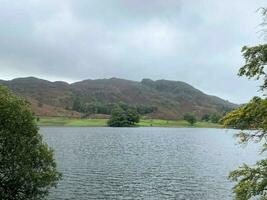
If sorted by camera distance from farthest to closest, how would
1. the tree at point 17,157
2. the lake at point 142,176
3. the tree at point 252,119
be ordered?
the lake at point 142,176
the tree at point 17,157
the tree at point 252,119

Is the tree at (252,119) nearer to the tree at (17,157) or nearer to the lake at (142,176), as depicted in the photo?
the tree at (17,157)

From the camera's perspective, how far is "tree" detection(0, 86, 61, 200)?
125 feet

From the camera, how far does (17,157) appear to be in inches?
1516

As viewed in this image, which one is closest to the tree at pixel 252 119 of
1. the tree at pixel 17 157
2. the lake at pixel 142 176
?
the tree at pixel 17 157

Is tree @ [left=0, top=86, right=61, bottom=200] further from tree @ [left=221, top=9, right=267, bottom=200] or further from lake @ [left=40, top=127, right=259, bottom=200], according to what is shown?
tree @ [left=221, top=9, right=267, bottom=200]

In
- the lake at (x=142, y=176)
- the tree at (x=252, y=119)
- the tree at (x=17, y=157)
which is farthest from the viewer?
the lake at (x=142, y=176)

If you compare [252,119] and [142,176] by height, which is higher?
[252,119]

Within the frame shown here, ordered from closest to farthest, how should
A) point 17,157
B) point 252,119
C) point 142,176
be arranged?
point 252,119
point 17,157
point 142,176

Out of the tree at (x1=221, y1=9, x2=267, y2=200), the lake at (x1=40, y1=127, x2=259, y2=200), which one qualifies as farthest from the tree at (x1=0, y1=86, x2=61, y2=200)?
the tree at (x1=221, y1=9, x2=267, y2=200)

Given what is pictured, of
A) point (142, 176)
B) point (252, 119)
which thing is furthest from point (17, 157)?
point (142, 176)

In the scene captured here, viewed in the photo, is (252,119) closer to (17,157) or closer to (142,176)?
(17,157)

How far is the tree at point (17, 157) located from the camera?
38156 mm

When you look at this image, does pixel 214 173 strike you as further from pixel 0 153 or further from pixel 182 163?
pixel 0 153

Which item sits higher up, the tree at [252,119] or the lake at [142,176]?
the tree at [252,119]
